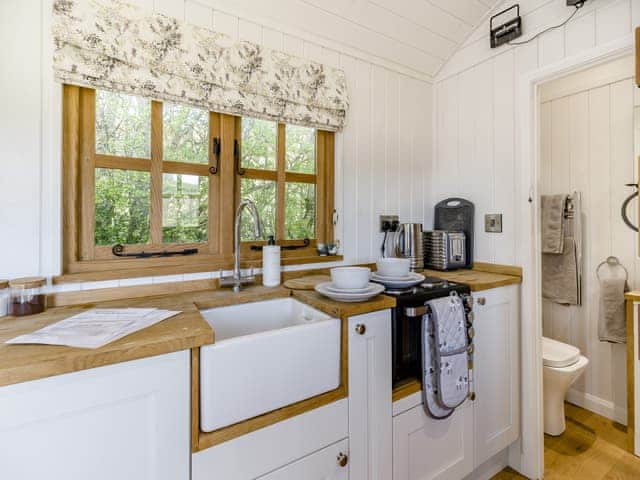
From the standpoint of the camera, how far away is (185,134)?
147 cm

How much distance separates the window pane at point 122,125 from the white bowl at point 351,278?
98 centimetres

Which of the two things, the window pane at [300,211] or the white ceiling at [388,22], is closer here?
the white ceiling at [388,22]

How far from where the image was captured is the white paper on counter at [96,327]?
78 cm

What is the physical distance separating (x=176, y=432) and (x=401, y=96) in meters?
2.13

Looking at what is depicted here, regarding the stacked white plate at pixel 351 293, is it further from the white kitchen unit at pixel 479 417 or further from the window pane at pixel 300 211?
the window pane at pixel 300 211

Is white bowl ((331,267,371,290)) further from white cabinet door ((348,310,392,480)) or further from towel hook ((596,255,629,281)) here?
towel hook ((596,255,629,281))

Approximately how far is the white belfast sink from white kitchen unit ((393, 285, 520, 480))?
41 cm

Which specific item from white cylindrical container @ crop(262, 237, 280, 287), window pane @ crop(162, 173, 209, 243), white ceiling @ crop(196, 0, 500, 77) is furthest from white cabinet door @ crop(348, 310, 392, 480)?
white ceiling @ crop(196, 0, 500, 77)

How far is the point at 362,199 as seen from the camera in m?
1.94

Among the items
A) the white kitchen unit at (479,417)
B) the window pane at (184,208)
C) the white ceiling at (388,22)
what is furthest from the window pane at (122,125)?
the white kitchen unit at (479,417)

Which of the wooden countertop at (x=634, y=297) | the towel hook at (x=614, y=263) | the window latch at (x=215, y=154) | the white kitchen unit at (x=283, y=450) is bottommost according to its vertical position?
the white kitchen unit at (x=283, y=450)

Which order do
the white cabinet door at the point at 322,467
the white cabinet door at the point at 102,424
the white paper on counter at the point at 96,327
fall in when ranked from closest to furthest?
the white cabinet door at the point at 102,424, the white paper on counter at the point at 96,327, the white cabinet door at the point at 322,467

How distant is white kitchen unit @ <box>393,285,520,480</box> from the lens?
125 centimetres

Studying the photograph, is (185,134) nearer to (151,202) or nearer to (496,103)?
(151,202)
